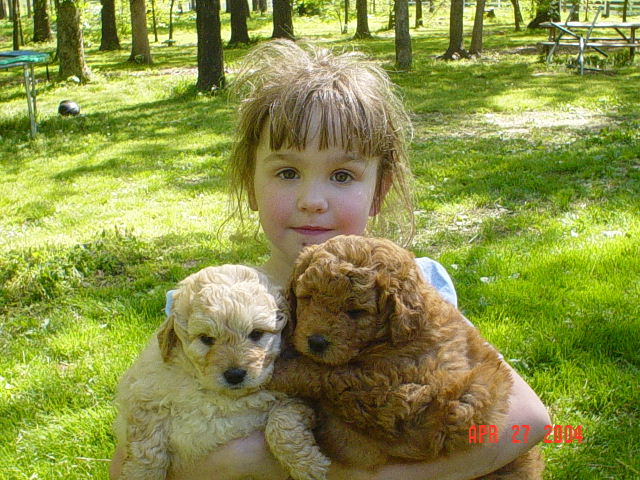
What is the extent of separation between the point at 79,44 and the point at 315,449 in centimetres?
2037

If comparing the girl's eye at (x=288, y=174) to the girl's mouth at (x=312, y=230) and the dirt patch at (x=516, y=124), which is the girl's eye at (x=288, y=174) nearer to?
the girl's mouth at (x=312, y=230)

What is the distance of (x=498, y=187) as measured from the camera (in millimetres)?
8781

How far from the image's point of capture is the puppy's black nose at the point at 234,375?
2.06 metres

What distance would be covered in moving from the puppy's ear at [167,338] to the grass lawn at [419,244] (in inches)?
81.7

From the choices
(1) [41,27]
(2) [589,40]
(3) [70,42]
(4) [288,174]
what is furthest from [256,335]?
(1) [41,27]

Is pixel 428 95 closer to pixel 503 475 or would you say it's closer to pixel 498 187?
pixel 498 187

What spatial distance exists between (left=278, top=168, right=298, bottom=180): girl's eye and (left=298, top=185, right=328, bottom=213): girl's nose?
0.14 meters

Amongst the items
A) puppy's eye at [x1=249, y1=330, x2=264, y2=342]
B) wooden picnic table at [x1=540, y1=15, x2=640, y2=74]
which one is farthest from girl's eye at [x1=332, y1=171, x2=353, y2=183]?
wooden picnic table at [x1=540, y1=15, x2=640, y2=74]

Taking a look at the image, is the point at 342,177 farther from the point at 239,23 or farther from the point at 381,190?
the point at 239,23

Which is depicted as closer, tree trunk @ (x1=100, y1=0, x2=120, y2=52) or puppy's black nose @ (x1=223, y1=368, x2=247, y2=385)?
puppy's black nose @ (x1=223, y1=368, x2=247, y2=385)

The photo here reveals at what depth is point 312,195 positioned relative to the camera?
9.19 ft

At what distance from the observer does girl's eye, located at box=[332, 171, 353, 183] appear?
2916mm

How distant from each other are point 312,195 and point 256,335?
2.83 feet

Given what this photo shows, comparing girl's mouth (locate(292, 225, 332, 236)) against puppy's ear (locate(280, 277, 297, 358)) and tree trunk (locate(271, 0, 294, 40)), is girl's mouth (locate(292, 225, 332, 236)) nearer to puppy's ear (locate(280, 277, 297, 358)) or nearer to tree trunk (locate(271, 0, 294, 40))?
puppy's ear (locate(280, 277, 297, 358))
